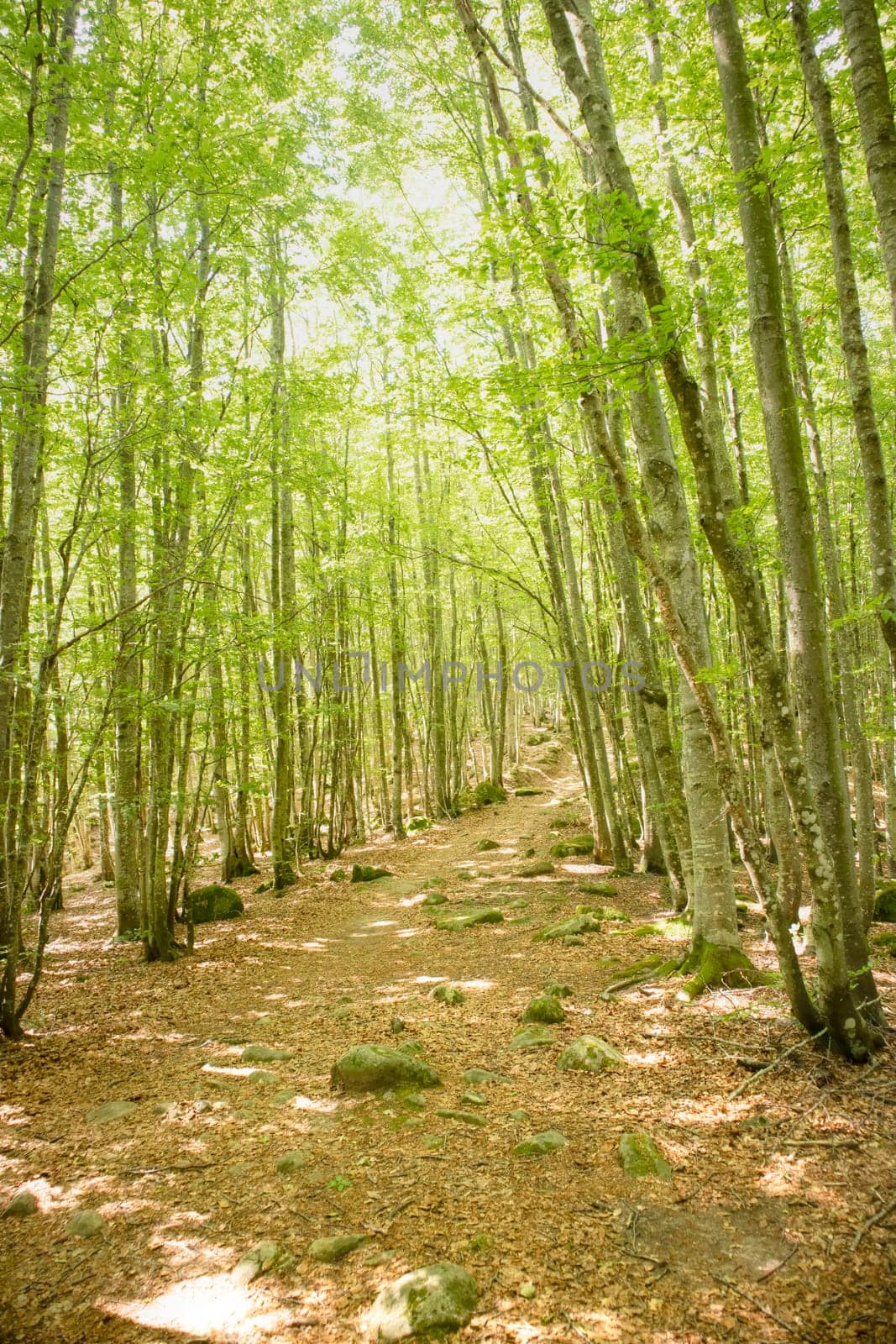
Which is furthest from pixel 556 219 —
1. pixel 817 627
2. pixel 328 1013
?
pixel 328 1013

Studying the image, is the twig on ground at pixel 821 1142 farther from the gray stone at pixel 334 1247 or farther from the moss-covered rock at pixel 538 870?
the moss-covered rock at pixel 538 870

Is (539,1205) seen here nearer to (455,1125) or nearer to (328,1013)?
(455,1125)

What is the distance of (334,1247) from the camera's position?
2.60m

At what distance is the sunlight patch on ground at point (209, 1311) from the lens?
225 centimetres

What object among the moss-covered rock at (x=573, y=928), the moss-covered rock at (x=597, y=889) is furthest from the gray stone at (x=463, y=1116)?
the moss-covered rock at (x=597, y=889)

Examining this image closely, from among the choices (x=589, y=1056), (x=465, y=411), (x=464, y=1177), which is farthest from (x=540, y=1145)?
(x=465, y=411)

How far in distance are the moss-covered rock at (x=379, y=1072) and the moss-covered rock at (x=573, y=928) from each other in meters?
3.40

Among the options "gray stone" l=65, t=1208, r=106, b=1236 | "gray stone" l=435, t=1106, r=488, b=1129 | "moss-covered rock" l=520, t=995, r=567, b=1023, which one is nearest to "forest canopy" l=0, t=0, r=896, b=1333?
"moss-covered rock" l=520, t=995, r=567, b=1023

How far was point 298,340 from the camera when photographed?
1773 centimetres

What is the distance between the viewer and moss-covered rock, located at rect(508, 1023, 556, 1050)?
14.6 ft

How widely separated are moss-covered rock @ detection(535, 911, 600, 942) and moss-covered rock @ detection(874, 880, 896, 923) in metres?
4.36

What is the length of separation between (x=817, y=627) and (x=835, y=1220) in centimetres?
270

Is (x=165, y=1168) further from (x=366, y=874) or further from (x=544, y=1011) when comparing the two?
(x=366, y=874)

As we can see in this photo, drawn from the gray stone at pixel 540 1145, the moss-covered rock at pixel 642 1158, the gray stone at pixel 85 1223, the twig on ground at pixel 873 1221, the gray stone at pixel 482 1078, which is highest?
the twig on ground at pixel 873 1221
